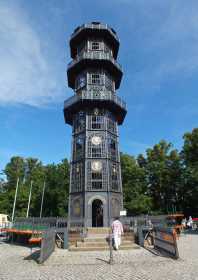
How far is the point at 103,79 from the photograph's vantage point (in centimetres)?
Answer: 2638

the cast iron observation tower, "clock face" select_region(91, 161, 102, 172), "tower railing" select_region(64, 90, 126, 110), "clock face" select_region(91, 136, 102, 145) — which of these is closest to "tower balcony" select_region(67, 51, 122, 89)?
the cast iron observation tower

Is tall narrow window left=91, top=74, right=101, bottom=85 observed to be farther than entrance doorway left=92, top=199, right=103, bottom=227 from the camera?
Yes

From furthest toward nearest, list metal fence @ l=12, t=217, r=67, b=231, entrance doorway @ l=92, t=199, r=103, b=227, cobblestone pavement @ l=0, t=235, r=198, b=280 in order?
1. entrance doorway @ l=92, t=199, r=103, b=227
2. metal fence @ l=12, t=217, r=67, b=231
3. cobblestone pavement @ l=0, t=235, r=198, b=280

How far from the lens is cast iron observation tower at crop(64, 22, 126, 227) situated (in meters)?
21.8

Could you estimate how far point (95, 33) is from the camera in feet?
92.2

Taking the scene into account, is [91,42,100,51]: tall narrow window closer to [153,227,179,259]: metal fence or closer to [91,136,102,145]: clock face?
[91,136,102,145]: clock face

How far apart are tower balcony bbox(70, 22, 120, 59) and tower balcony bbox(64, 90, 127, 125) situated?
8.21 metres

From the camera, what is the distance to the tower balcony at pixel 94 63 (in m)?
26.1

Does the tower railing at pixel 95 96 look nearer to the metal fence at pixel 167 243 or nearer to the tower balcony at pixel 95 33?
the tower balcony at pixel 95 33

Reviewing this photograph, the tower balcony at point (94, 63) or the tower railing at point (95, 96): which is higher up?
the tower balcony at point (94, 63)

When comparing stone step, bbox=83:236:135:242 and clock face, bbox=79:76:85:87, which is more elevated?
clock face, bbox=79:76:85:87

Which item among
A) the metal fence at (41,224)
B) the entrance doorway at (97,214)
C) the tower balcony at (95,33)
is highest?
the tower balcony at (95,33)

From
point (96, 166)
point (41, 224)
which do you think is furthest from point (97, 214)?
point (41, 224)

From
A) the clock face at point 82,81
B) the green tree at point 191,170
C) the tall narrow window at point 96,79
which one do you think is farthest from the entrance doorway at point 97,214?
the green tree at point 191,170
